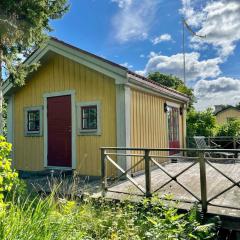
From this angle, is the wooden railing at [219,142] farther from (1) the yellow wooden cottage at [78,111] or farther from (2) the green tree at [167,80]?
(2) the green tree at [167,80]

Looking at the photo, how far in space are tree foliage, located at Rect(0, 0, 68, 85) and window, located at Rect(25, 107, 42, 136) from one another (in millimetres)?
1241

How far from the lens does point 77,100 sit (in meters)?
8.67

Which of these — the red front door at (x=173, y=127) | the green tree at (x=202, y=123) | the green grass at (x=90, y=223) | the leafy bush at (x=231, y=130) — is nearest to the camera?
the green grass at (x=90, y=223)

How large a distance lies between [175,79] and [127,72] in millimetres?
28060

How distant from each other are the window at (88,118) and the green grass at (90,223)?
3442 millimetres

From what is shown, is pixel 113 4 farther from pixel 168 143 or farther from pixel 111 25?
pixel 168 143

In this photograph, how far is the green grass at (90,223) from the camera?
2.55 meters

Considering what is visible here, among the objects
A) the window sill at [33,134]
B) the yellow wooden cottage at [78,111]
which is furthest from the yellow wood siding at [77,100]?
the window sill at [33,134]

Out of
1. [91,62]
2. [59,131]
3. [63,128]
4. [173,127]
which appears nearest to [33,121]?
[59,131]

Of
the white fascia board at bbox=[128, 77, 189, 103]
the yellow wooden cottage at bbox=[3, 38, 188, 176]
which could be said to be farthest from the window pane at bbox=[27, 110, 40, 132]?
the white fascia board at bbox=[128, 77, 189, 103]

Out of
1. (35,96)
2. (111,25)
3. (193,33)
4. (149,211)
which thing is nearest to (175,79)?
(193,33)

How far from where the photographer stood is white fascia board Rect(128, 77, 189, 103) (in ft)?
26.2

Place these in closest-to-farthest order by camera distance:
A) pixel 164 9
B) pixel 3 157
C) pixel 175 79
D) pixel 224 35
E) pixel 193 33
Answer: pixel 3 157 → pixel 164 9 → pixel 224 35 → pixel 193 33 → pixel 175 79

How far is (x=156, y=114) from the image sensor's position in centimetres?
976
